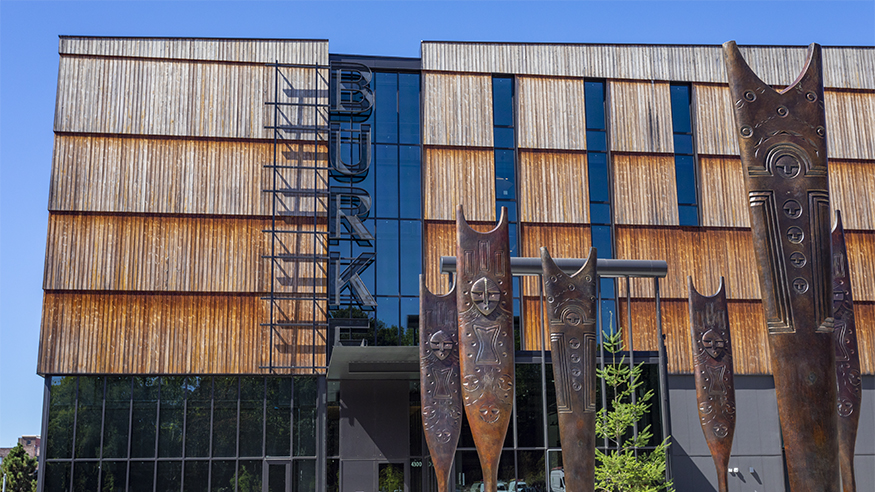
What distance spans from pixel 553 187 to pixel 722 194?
26.0ft

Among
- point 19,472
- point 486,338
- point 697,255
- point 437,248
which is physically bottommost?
point 19,472

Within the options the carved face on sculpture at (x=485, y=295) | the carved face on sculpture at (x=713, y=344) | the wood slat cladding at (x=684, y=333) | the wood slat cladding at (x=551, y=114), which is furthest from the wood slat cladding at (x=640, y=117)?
the carved face on sculpture at (x=485, y=295)

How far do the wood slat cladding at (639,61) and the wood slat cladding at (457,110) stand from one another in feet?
2.00

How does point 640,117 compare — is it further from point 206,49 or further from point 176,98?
point 176,98

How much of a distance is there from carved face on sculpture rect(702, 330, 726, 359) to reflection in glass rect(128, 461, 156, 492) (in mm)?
22477

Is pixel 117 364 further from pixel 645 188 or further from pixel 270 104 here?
pixel 645 188

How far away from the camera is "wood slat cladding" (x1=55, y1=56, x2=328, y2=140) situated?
3525cm

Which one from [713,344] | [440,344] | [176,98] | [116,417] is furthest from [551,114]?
[116,417]

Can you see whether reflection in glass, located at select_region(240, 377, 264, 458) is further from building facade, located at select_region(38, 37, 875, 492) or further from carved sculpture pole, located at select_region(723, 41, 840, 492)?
carved sculpture pole, located at select_region(723, 41, 840, 492)

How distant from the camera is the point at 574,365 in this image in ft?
53.9

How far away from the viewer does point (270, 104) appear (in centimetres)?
3584

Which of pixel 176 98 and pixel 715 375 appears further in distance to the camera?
pixel 176 98

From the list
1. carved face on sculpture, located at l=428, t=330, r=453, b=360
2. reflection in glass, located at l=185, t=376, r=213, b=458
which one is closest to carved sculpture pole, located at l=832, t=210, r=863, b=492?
carved face on sculpture, located at l=428, t=330, r=453, b=360

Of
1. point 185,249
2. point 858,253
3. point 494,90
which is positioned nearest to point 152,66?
point 185,249
